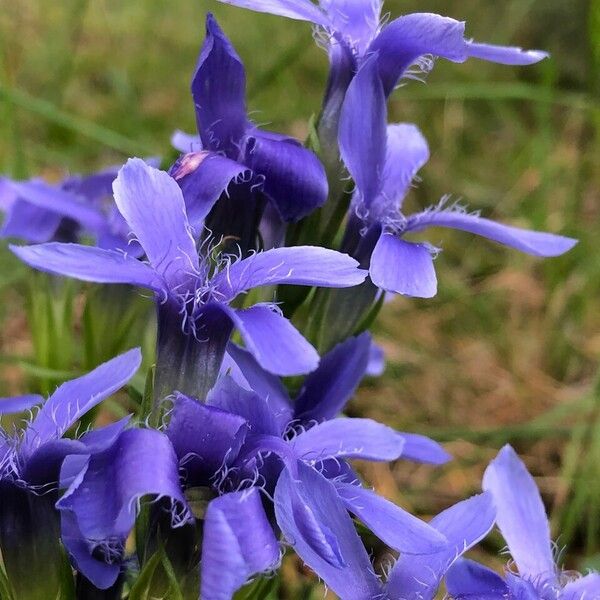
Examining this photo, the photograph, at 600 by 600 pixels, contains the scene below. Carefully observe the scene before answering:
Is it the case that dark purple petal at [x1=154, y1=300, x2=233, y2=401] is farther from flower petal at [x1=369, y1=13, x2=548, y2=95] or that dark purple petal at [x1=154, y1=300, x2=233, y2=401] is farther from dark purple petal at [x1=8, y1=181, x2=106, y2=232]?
dark purple petal at [x1=8, y1=181, x2=106, y2=232]

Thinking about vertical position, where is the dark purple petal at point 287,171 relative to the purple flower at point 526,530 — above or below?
above

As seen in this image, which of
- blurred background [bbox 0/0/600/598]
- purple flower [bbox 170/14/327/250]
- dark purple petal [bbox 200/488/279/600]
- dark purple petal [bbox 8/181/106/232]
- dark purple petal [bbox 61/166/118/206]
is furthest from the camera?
blurred background [bbox 0/0/600/598]

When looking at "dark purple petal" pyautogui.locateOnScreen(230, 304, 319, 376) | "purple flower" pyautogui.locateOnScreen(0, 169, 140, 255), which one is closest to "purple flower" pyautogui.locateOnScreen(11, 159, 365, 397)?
"dark purple petal" pyautogui.locateOnScreen(230, 304, 319, 376)

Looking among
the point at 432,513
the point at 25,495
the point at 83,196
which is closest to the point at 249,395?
the point at 25,495

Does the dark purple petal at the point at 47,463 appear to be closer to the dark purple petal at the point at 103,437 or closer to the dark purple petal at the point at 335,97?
the dark purple petal at the point at 103,437

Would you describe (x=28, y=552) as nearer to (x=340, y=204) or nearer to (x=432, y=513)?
(x=340, y=204)

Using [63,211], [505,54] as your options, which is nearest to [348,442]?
[505,54]

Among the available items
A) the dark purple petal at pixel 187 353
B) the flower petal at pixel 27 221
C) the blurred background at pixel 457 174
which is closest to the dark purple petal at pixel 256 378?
the dark purple petal at pixel 187 353

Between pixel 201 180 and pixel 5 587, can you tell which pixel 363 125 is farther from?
pixel 5 587
